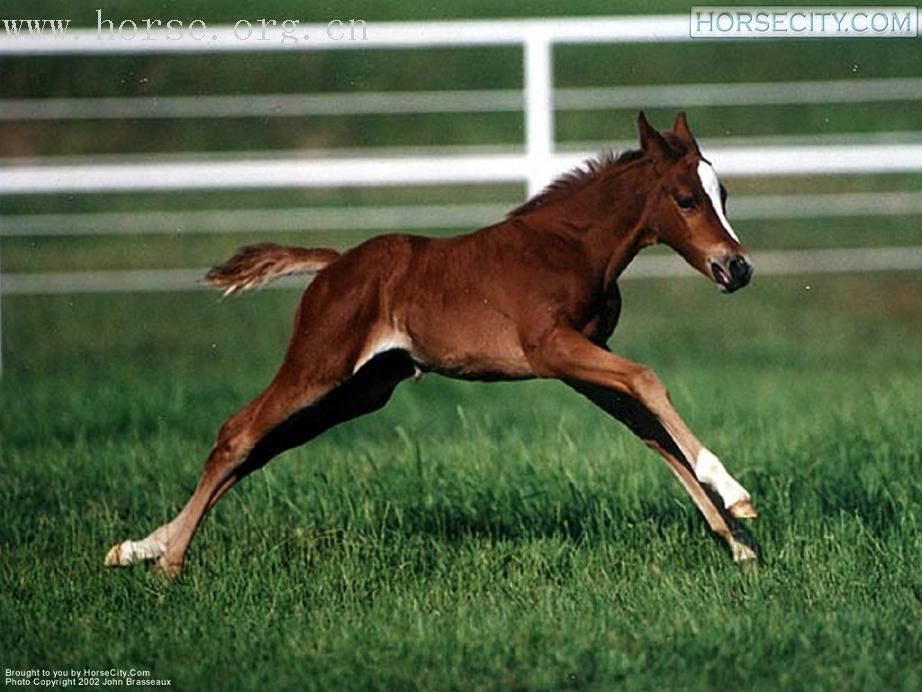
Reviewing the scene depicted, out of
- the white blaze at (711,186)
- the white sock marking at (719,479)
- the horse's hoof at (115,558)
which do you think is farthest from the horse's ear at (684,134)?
the horse's hoof at (115,558)

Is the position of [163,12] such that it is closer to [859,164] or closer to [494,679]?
[859,164]

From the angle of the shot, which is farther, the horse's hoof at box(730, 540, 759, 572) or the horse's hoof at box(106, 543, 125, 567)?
the horse's hoof at box(106, 543, 125, 567)

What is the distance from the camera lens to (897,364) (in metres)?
11.7

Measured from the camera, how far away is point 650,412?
6398 mm

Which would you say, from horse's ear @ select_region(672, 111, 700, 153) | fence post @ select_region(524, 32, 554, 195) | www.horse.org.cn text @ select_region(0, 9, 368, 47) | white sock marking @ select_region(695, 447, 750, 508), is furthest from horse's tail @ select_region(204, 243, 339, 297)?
fence post @ select_region(524, 32, 554, 195)

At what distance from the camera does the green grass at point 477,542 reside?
5664mm

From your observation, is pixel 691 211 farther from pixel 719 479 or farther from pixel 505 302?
pixel 719 479

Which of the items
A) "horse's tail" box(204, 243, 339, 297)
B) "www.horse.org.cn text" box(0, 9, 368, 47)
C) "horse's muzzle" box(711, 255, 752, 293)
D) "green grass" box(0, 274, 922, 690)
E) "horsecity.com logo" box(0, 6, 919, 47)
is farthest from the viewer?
"www.horse.org.cn text" box(0, 9, 368, 47)

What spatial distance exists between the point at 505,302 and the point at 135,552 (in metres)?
1.49

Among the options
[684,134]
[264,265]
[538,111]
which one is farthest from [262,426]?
[538,111]

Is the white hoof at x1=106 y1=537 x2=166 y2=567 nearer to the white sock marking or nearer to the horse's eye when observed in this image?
the white sock marking

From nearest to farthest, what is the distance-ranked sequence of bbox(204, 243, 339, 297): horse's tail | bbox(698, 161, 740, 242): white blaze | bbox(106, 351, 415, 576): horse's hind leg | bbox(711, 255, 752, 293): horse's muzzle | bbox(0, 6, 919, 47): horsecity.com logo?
bbox(711, 255, 752, 293): horse's muzzle < bbox(698, 161, 740, 242): white blaze < bbox(106, 351, 415, 576): horse's hind leg < bbox(204, 243, 339, 297): horse's tail < bbox(0, 6, 919, 47): horsecity.com logo

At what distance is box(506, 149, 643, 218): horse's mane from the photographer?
679 centimetres

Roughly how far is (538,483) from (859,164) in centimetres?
312
